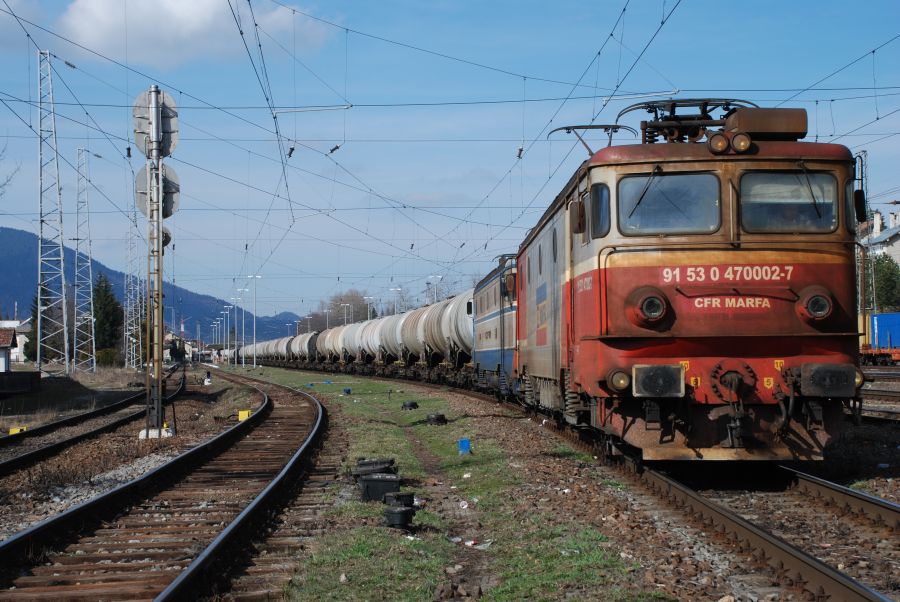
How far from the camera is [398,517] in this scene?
29.3ft

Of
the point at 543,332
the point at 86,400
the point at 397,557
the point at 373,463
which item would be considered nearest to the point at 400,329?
the point at 86,400

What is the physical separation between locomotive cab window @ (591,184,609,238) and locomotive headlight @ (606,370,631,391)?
1531 mm

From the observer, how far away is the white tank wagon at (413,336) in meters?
40.9

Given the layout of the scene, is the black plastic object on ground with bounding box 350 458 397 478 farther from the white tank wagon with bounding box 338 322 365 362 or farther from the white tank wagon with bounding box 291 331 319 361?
the white tank wagon with bounding box 291 331 319 361

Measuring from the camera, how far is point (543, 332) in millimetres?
15430

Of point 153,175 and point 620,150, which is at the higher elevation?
point 153,175

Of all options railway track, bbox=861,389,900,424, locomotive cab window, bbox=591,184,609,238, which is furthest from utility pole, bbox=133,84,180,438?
railway track, bbox=861,389,900,424

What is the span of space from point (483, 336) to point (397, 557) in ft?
65.0

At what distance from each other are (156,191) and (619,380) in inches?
475

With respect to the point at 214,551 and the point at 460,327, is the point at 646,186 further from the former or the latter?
the point at 460,327

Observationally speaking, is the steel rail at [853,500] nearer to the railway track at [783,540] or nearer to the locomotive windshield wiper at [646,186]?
the railway track at [783,540]

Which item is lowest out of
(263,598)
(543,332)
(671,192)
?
(263,598)

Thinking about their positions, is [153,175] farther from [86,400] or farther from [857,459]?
[86,400]

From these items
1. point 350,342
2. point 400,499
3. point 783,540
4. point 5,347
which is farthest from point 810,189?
point 350,342
